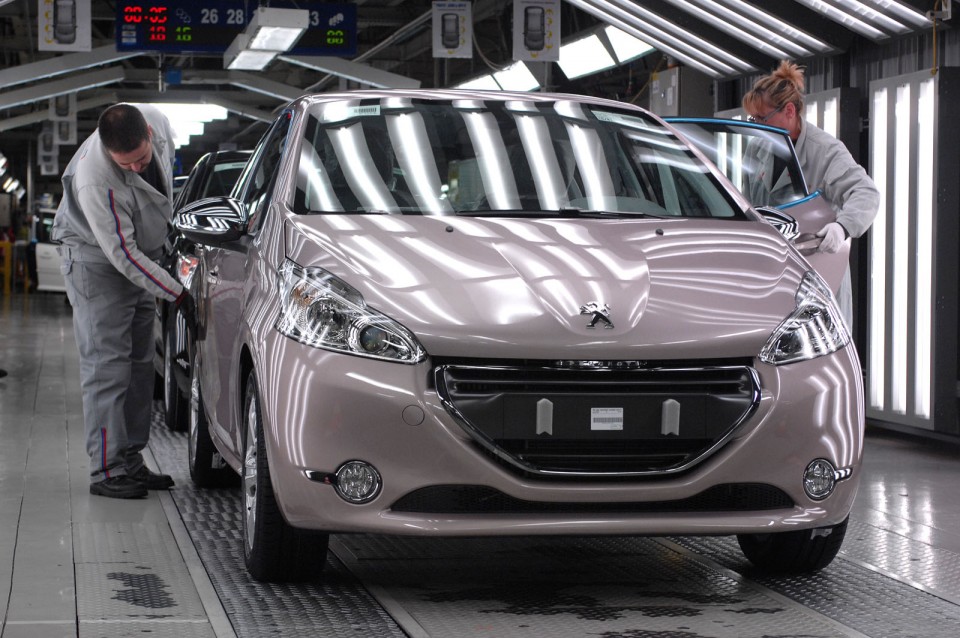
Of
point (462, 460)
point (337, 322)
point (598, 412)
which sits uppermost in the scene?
point (337, 322)

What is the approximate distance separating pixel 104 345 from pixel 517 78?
1432cm

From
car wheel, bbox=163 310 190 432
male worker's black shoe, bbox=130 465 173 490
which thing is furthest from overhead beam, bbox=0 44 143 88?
male worker's black shoe, bbox=130 465 173 490

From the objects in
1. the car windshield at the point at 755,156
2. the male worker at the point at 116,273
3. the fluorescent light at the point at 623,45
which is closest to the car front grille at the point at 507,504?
the male worker at the point at 116,273

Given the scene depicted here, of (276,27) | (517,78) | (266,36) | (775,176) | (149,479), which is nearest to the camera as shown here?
(149,479)

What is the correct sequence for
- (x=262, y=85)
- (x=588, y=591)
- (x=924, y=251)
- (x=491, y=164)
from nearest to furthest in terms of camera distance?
(x=588, y=591)
(x=491, y=164)
(x=924, y=251)
(x=262, y=85)

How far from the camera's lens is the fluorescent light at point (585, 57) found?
17844 mm

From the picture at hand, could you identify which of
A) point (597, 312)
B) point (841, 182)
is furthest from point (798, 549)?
point (841, 182)

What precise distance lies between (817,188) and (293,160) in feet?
9.78

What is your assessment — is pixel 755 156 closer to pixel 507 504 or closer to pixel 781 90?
pixel 781 90

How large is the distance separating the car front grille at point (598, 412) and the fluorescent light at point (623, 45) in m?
13.2

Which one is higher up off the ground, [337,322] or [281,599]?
[337,322]

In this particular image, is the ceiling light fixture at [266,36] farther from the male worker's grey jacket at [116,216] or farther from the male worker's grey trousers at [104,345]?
the male worker's grey trousers at [104,345]

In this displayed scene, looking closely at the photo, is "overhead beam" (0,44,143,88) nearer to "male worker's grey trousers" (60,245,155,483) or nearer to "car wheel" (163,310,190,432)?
"car wheel" (163,310,190,432)

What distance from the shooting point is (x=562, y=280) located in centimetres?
432
